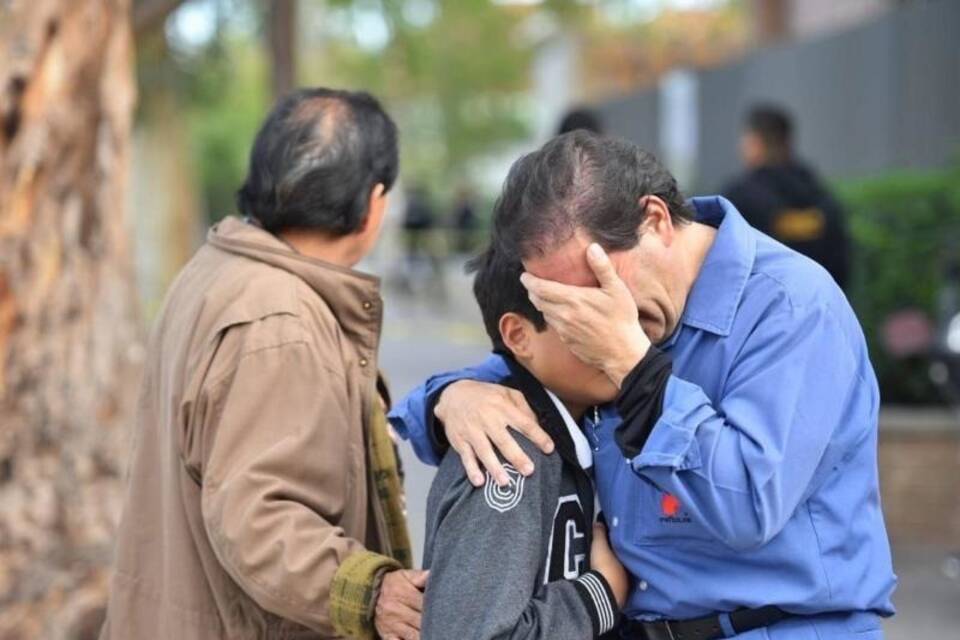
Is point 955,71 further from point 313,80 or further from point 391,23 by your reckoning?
point 313,80

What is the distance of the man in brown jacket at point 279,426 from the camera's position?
298 centimetres

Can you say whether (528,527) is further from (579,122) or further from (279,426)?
(579,122)

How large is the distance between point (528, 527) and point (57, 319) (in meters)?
3.54

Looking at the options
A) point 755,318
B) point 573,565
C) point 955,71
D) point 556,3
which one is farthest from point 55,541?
point 556,3

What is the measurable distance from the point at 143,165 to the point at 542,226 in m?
23.4

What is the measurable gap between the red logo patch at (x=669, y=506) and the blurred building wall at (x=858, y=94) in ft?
24.2

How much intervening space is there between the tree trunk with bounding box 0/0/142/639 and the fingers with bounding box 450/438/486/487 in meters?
3.09

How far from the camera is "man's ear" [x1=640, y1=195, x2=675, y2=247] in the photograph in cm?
252

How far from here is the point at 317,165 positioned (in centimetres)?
331

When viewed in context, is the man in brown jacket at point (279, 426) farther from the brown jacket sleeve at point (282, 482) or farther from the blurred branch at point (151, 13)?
the blurred branch at point (151, 13)

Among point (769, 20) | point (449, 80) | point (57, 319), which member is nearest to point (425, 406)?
point (57, 319)

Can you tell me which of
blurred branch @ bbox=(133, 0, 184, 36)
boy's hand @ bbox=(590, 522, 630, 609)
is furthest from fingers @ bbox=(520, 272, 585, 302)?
blurred branch @ bbox=(133, 0, 184, 36)

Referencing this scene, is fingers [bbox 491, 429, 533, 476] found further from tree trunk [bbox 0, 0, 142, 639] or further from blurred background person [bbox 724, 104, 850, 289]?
blurred background person [bbox 724, 104, 850, 289]

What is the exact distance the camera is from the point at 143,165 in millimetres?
25141
